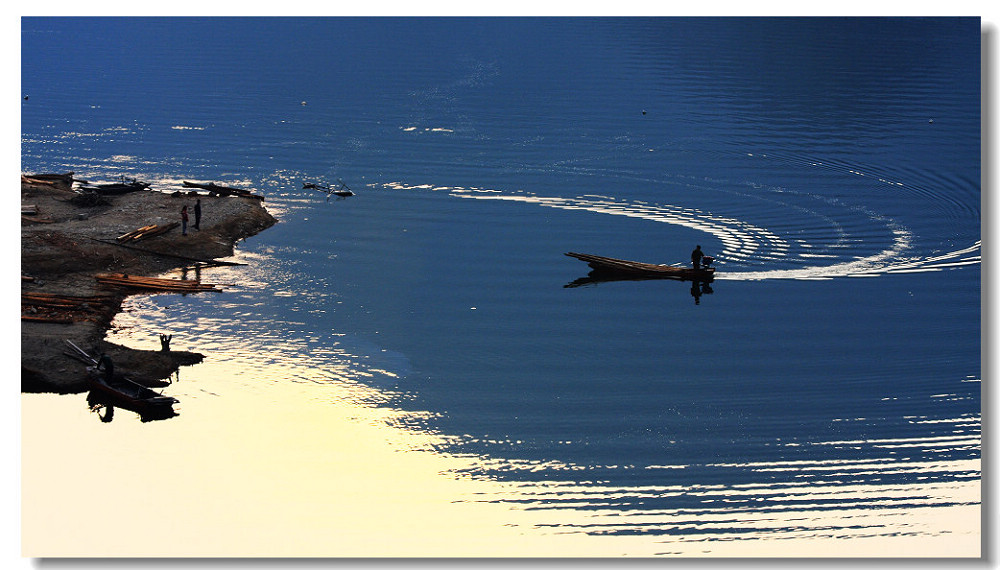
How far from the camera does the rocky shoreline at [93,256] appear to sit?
38500 mm

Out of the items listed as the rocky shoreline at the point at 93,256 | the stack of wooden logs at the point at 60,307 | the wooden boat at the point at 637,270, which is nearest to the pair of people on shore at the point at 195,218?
the rocky shoreline at the point at 93,256

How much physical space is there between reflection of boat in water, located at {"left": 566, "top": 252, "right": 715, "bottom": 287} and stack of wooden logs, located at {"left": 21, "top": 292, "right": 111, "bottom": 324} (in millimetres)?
18858

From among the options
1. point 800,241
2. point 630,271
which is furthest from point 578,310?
point 800,241

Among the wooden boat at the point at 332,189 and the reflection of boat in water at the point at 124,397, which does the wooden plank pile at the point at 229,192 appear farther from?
the reflection of boat in water at the point at 124,397

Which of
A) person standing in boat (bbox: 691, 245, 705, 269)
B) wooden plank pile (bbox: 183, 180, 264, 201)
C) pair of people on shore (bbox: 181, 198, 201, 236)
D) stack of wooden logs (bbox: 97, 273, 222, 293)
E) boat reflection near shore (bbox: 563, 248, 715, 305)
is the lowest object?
stack of wooden logs (bbox: 97, 273, 222, 293)

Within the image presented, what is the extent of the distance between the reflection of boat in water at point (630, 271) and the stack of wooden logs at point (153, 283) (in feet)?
49.8

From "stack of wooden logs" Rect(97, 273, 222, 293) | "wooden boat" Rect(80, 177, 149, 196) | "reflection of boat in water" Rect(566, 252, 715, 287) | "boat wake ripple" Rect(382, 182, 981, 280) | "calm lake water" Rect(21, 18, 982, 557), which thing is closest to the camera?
"calm lake water" Rect(21, 18, 982, 557)

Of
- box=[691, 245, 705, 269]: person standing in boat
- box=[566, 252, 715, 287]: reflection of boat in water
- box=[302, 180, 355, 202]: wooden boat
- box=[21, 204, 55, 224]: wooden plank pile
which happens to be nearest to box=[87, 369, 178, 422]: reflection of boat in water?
box=[566, 252, 715, 287]: reflection of boat in water

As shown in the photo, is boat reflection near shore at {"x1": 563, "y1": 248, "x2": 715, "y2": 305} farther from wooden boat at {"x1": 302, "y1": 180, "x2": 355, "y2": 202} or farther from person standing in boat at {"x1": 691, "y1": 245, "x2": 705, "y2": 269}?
wooden boat at {"x1": 302, "y1": 180, "x2": 355, "y2": 202}

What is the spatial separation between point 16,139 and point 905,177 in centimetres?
4995

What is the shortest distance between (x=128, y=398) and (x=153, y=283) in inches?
443

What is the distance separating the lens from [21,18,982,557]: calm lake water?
30.8 meters

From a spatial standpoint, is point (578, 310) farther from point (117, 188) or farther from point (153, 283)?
point (117, 188)

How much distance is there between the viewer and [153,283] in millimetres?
46125
